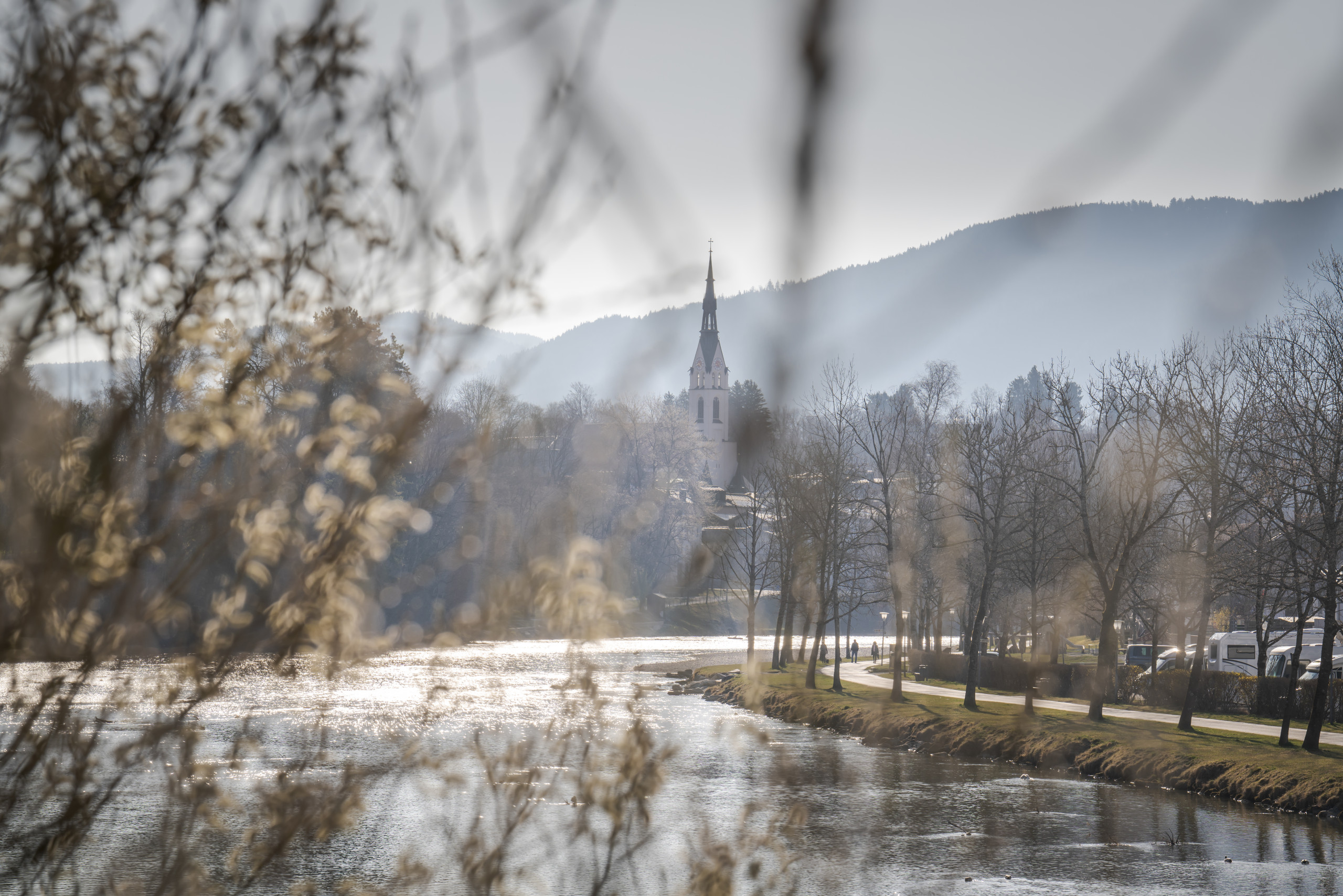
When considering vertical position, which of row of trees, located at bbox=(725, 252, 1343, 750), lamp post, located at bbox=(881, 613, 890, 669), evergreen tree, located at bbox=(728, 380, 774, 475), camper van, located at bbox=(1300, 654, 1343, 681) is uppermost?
row of trees, located at bbox=(725, 252, 1343, 750)

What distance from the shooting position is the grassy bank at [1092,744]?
1900 cm

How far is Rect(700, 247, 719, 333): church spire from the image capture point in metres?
1.66

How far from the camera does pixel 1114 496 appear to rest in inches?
1161

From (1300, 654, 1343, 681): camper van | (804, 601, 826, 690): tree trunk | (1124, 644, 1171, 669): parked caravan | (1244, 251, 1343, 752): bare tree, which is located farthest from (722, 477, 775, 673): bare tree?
(1244, 251, 1343, 752): bare tree

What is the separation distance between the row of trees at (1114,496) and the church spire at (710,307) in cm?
671

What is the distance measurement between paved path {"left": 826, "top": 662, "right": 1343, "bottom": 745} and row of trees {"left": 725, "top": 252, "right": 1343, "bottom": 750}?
109cm

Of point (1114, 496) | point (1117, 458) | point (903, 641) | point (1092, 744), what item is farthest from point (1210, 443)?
point (903, 641)

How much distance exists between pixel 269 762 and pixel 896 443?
30313 mm

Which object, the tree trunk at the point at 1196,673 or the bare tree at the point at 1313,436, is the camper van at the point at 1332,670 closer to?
the tree trunk at the point at 1196,673

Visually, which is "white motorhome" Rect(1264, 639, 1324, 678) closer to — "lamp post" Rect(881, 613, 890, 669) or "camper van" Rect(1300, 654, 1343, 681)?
"camper van" Rect(1300, 654, 1343, 681)

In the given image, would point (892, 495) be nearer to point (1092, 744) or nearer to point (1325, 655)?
point (1092, 744)

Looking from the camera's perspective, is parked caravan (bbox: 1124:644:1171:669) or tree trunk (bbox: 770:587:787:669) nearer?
tree trunk (bbox: 770:587:787:669)

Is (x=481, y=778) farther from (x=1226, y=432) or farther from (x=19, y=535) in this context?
(x=1226, y=432)

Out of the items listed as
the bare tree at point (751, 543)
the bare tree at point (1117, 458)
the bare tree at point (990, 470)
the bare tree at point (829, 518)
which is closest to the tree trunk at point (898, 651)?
the bare tree at point (829, 518)
